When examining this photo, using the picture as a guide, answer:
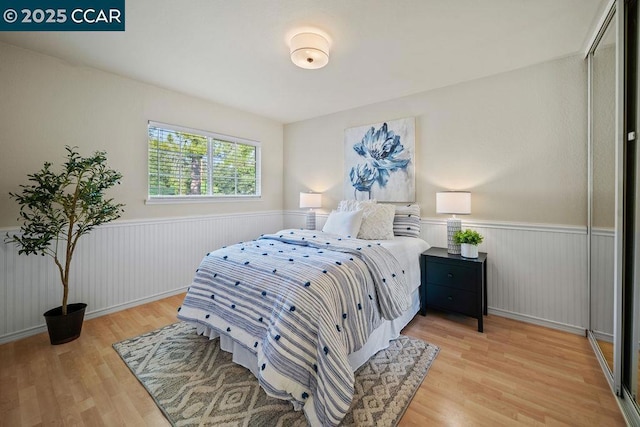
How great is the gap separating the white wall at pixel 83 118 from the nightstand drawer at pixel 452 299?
296 cm

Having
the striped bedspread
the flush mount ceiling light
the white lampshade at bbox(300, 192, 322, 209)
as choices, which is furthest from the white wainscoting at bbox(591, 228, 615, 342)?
the white lampshade at bbox(300, 192, 322, 209)

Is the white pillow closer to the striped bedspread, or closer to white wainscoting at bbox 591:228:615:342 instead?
the striped bedspread

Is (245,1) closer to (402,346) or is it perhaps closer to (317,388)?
(317,388)

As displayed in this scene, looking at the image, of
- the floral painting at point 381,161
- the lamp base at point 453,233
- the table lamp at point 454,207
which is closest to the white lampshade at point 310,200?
the floral painting at point 381,161

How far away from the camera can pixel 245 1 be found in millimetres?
1715

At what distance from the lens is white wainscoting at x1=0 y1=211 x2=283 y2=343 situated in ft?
7.36

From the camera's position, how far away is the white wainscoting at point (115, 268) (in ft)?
7.36

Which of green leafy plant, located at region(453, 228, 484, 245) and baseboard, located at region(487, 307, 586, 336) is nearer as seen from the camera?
baseboard, located at region(487, 307, 586, 336)

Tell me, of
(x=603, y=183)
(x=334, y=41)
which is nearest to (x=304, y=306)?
(x=334, y=41)

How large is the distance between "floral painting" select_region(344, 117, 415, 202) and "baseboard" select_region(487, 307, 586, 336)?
1.49 m

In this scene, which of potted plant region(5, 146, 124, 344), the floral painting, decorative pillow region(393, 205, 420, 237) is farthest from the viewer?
the floral painting

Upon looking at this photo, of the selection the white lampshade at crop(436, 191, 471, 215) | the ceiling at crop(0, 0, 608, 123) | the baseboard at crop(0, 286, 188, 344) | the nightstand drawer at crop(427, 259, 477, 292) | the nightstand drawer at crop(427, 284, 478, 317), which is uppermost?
the ceiling at crop(0, 0, 608, 123)

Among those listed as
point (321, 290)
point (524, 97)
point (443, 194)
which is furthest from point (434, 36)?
point (321, 290)

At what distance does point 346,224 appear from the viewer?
9.50ft
